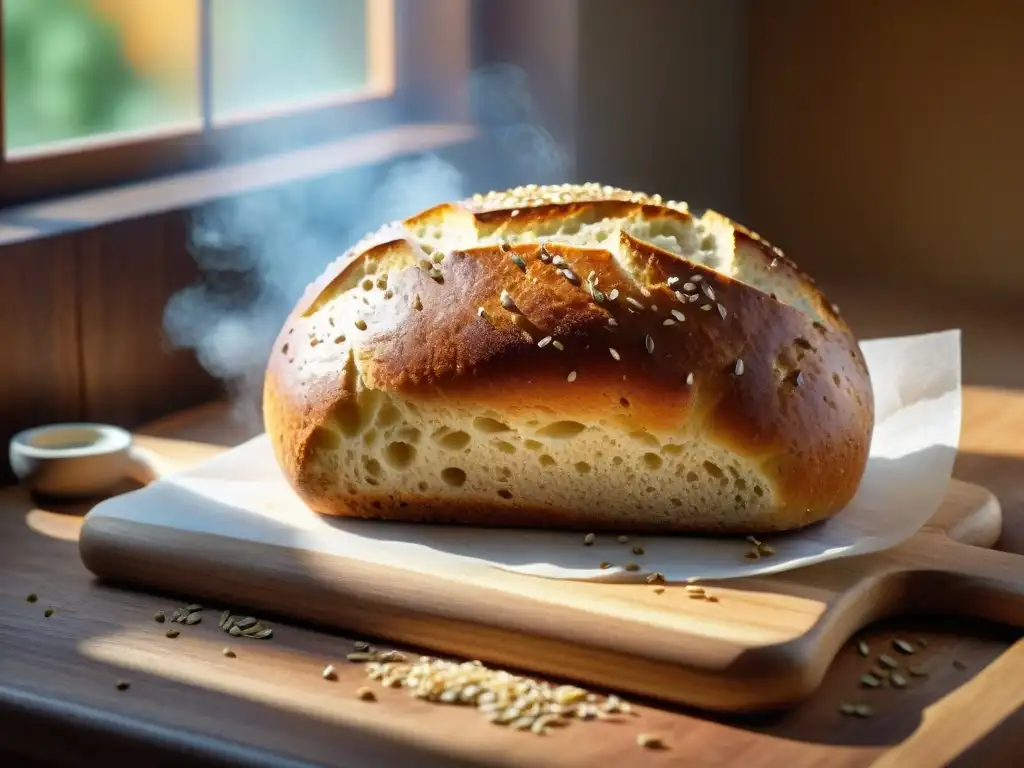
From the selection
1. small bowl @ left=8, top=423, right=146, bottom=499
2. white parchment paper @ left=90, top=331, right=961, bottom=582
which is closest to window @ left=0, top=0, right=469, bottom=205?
small bowl @ left=8, top=423, right=146, bottom=499

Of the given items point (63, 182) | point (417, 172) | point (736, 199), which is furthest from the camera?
point (736, 199)

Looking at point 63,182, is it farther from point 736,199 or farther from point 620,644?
point 736,199

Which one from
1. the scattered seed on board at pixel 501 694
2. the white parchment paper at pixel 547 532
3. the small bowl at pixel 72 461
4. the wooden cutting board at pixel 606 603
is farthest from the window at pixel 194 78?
the scattered seed on board at pixel 501 694

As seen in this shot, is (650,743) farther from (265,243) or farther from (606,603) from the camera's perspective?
(265,243)

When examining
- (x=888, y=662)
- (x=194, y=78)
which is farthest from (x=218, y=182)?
(x=888, y=662)

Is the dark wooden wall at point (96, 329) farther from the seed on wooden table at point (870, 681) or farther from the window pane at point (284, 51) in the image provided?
the seed on wooden table at point (870, 681)

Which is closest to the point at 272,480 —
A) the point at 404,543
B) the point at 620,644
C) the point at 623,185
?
the point at 404,543

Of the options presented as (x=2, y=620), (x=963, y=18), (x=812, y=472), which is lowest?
(x=2, y=620)
